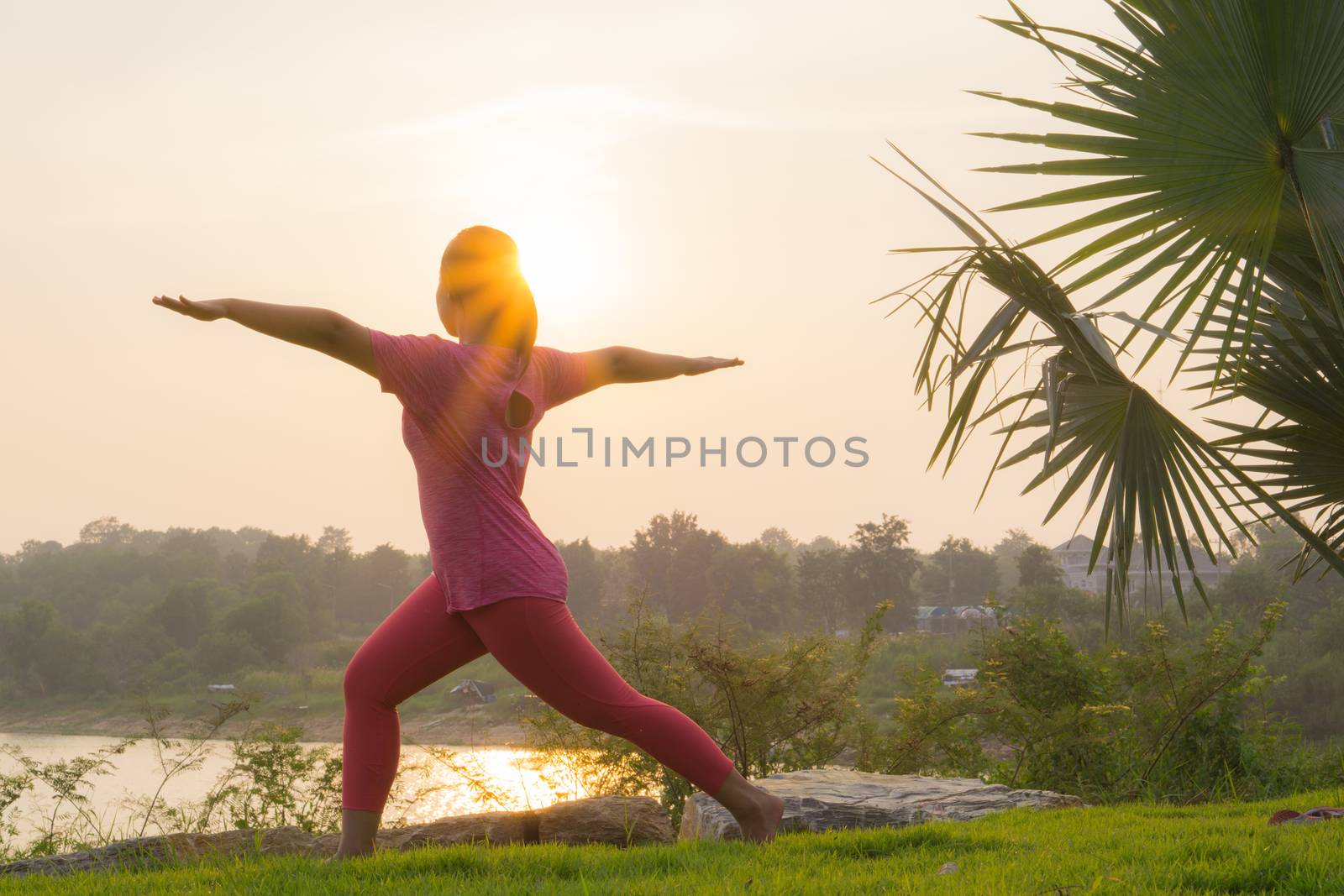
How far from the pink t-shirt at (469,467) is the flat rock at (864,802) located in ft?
3.92

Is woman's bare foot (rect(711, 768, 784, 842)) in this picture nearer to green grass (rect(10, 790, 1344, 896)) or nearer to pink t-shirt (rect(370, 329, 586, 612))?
green grass (rect(10, 790, 1344, 896))

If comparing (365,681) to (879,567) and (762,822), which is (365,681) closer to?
(762,822)

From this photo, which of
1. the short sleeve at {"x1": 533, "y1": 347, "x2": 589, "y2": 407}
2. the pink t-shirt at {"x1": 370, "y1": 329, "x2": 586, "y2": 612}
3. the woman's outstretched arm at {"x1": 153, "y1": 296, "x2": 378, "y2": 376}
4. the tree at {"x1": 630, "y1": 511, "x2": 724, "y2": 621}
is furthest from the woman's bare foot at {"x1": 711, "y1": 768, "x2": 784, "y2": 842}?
the tree at {"x1": 630, "y1": 511, "x2": 724, "y2": 621}

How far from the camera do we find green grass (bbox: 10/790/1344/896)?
2.47m

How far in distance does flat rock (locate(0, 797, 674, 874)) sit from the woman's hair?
159cm

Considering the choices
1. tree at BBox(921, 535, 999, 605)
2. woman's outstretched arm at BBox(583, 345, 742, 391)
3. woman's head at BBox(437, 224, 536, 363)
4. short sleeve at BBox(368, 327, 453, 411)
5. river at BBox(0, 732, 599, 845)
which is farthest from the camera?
tree at BBox(921, 535, 999, 605)

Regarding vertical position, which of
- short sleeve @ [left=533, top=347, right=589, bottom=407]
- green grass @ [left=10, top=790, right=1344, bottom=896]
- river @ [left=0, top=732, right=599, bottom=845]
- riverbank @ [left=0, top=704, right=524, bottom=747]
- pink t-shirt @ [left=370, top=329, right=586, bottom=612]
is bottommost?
riverbank @ [left=0, top=704, right=524, bottom=747]

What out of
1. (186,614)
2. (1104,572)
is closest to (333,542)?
(186,614)

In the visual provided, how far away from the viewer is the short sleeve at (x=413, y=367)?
2.89m

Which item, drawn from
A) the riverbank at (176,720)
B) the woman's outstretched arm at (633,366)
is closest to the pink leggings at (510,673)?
the woman's outstretched arm at (633,366)

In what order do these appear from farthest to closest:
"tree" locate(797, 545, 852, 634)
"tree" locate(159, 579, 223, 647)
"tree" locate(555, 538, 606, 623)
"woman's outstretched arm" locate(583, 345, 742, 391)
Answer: "tree" locate(797, 545, 852, 634), "tree" locate(159, 579, 223, 647), "tree" locate(555, 538, 606, 623), "woman's outstretched arm" locate(583, 345, 742, 391)

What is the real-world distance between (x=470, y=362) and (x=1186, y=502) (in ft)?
9.68

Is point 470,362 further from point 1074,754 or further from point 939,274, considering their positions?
point 1074,754

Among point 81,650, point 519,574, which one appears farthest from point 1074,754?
point 81,650
